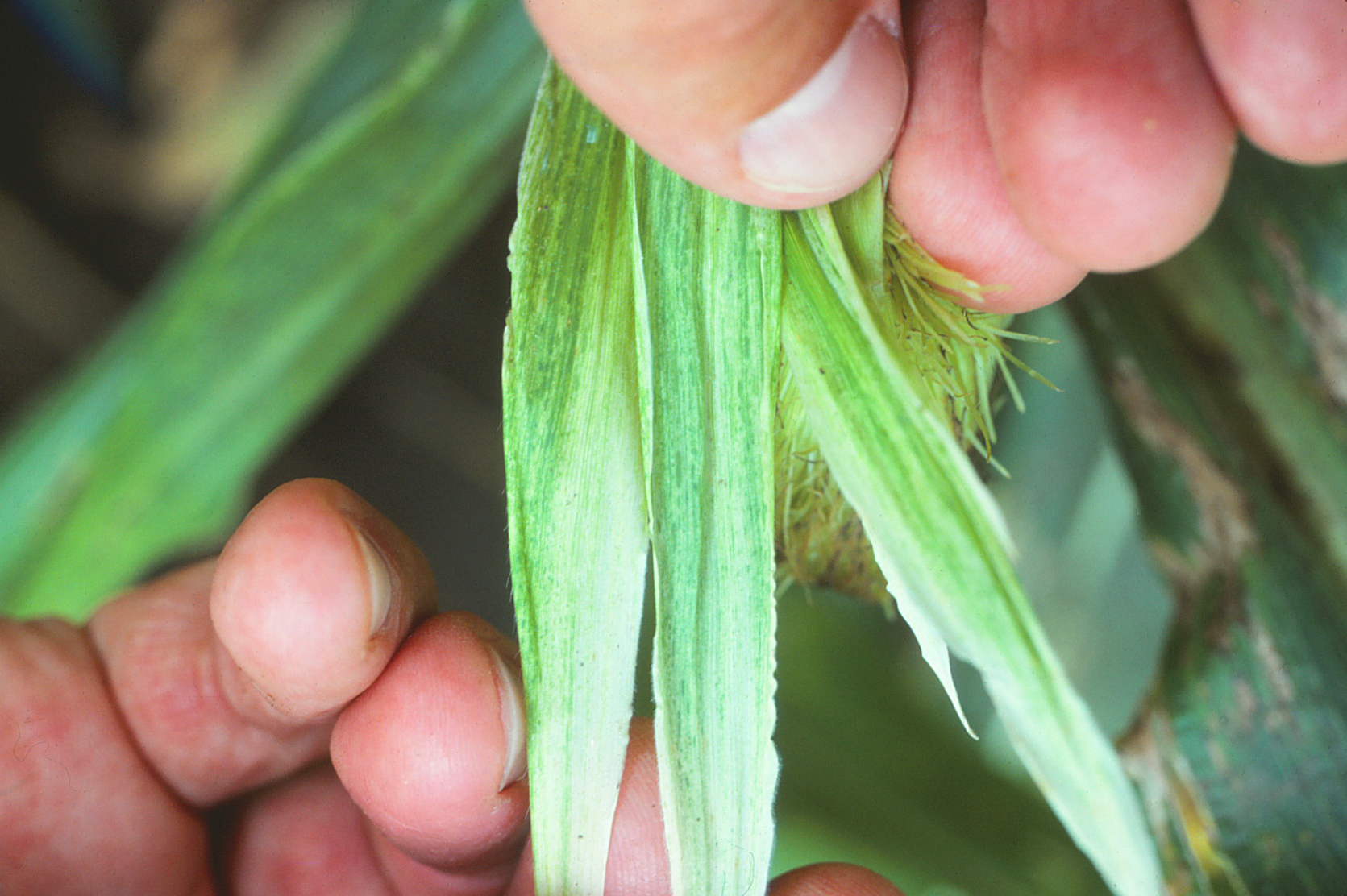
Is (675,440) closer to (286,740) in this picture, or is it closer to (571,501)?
(571,501)

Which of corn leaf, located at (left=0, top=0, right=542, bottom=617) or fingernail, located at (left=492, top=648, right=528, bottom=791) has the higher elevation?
corn leaf, located at (left=0, top=0, right=542, bottom=617)

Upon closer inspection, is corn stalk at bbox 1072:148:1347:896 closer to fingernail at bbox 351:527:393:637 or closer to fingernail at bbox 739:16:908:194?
fingernail at bbox 739:16:908:194

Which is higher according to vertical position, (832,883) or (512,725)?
(512,725)

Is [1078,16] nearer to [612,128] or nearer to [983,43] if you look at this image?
[983,43]

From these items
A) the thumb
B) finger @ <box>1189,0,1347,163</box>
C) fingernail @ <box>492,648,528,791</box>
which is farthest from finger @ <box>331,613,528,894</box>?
finger @ <box>1189,0,1347,163</box>

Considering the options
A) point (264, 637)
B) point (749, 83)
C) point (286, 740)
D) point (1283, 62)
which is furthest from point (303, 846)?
point (1283, 62)

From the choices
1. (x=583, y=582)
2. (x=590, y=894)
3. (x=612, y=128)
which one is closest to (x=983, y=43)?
(x=612, y=128)
